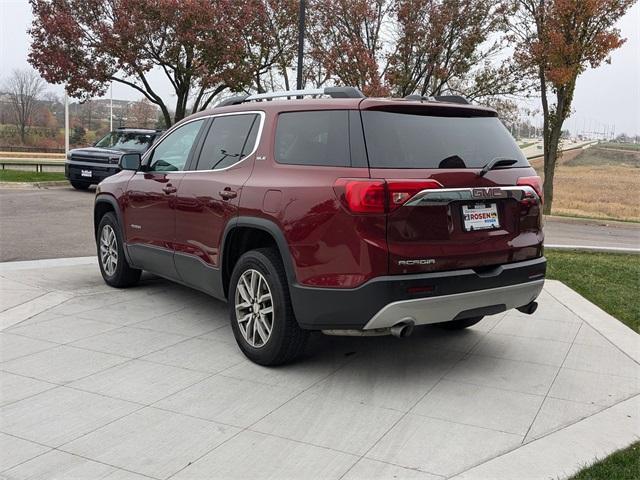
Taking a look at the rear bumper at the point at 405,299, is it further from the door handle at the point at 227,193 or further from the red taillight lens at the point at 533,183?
the door handle at the point at 227,193

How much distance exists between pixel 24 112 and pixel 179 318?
6308 centimetres

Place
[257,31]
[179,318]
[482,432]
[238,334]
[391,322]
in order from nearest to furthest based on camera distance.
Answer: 1. [482,432]
2. [391,322]
3. [238,334]
4. [179,318]
5. [257,31]

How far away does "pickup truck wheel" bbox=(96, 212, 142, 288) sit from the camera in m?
6.70

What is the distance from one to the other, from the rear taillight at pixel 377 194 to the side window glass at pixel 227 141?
121cm

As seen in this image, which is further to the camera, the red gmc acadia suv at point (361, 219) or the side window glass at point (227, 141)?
the side window glass at point (227, 141)

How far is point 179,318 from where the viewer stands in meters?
5.80

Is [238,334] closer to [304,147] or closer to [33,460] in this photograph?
[304,147]

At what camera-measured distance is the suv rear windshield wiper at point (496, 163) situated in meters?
4.25

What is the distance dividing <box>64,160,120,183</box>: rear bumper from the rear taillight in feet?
47.3

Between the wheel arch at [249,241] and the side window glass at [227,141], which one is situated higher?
the side window glass at [227,141]

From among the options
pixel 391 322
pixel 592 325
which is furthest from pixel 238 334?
pixel 592 325

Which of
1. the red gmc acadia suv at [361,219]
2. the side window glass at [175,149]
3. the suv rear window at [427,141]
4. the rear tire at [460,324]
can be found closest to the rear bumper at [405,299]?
the red gmc acadia suv at [361,219]

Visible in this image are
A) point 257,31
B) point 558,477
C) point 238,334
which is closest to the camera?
point 558,477

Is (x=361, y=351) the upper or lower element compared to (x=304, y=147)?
lower
